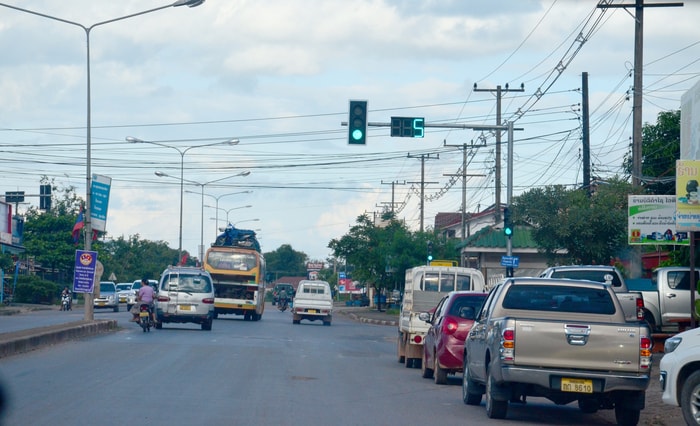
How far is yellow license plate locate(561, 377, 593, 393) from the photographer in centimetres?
1143

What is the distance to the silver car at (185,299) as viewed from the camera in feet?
106

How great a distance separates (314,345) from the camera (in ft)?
88.1

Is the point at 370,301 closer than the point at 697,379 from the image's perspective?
No

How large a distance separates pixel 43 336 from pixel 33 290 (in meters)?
48.2

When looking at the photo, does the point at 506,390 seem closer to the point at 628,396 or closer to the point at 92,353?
the point at 628,396

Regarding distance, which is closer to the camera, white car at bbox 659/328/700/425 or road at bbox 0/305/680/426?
white car at bbox 659/328/700/425

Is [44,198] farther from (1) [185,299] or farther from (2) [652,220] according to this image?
(2) [652,220]

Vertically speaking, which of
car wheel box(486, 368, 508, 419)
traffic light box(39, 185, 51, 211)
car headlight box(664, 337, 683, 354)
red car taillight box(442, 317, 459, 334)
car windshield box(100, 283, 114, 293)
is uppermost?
traffic light box(39, 185, 51, 211)

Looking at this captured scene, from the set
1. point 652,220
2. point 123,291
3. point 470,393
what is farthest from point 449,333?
point 123,291

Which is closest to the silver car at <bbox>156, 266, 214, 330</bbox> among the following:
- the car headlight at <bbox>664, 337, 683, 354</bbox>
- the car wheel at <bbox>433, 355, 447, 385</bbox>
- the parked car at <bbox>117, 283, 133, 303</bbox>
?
the car wheel at <bbox>433, 355, 447, 385</bbox>

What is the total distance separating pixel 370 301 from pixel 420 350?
79.5 m

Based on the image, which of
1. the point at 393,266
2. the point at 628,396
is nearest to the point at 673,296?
the point at 628,396

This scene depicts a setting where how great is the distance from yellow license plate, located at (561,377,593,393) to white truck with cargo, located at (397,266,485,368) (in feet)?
29.4

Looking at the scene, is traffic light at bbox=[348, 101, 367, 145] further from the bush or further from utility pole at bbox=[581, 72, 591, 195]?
the bush
